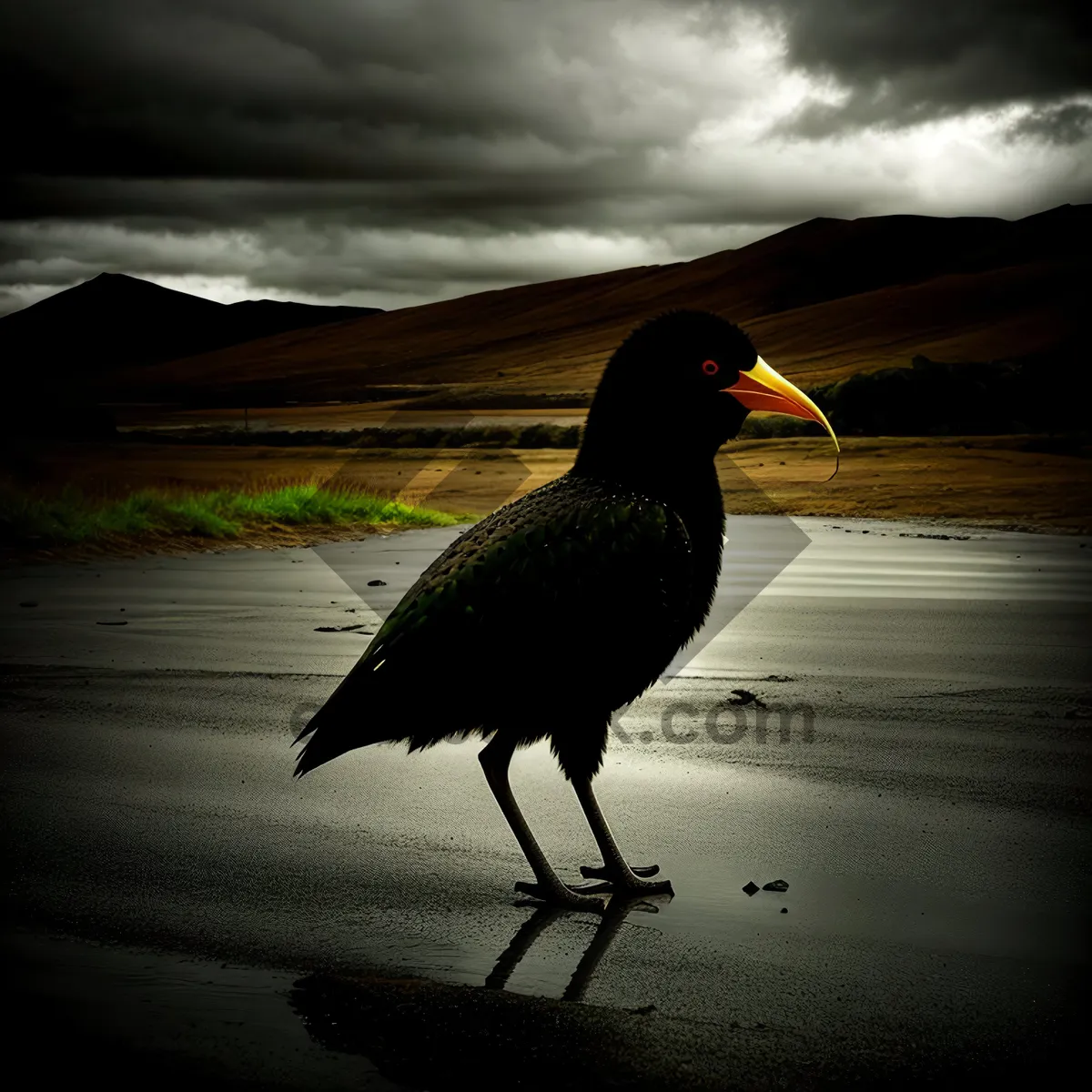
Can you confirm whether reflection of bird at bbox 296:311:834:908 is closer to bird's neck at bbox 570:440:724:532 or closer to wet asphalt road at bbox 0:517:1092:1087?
bird's neck at bbox 570:440:724:532

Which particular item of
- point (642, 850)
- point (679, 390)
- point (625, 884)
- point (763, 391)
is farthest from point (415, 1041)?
point (763, 391)

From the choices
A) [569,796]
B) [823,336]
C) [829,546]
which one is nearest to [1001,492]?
[829,546]

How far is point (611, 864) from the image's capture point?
3.26m

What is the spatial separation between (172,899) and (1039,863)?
8.41 feet

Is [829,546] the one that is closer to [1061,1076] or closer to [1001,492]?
[1001,492]

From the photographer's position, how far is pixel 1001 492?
19.4 metres

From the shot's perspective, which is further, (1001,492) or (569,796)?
(1001,492)

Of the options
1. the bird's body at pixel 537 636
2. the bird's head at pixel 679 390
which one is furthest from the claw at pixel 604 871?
the bird's head at pixel 679 390

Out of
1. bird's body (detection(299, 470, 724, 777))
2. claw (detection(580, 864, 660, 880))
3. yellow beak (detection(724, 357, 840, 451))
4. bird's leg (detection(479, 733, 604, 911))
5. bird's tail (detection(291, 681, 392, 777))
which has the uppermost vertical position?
yellow beak (detection(724, 357, 840, 451))

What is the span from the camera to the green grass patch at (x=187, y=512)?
40.2 ft

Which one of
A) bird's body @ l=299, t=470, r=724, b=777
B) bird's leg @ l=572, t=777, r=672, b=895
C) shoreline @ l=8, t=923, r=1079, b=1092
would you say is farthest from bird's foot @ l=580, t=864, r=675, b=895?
shoreline @ l=8, t=923, r=1079, b=1092

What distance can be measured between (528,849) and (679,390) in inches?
61.1

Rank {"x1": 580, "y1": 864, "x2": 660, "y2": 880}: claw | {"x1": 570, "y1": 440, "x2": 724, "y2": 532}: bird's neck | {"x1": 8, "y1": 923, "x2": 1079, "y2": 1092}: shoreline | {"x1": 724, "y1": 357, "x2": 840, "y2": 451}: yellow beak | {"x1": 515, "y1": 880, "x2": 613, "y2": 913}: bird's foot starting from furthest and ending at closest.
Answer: {"x1": 724, "y1": 357, "x2": 840, "y2": 451}: yellow beak → {"x1": 570, "y1": 440, "x2": 724, "y2": 532}: bird's neck → {"x1": 580, "y1": 864, "x2": 660, "y2": 880}: claw → {"x1": 515, "y1": 880, "x2": 613, "y2": 913}: bird's foot → {"x1": 8, "y1": 923, "x2": 1079, "y2": 1092}: shoreline

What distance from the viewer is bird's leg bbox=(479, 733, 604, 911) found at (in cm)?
316
